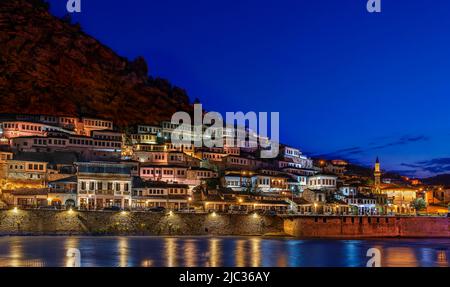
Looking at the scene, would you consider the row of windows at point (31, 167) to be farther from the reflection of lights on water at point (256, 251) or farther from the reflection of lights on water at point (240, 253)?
the reflection of lights on water at point (256, 251)

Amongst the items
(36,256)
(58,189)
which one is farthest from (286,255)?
(58,189)

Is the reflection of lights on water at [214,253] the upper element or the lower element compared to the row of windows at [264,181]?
lower

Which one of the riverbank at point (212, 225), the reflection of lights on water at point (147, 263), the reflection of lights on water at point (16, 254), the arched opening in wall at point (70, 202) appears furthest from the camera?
the arched opening in wall at point (70, 202)

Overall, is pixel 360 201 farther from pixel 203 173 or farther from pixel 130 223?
pixel 130 223

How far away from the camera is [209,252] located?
164 feet

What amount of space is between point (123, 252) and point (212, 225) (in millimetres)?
20707

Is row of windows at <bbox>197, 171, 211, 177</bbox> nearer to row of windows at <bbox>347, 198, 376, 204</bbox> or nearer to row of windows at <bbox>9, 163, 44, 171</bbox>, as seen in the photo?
row of windows at <bbox>347, 198, 376, 204</bbox>

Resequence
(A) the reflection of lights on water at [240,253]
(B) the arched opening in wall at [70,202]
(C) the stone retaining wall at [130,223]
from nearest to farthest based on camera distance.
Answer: (A) the reflection of lights on water at [240,253] < (C) the stone retaining wall at [130,223] < (B) the arched opening in wall at [70,202]

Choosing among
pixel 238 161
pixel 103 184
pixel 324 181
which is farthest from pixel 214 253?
pixel 238 161

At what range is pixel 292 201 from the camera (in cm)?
8288

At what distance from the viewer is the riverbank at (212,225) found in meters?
61.6

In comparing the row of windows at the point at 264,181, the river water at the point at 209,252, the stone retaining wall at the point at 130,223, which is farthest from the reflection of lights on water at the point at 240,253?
the row of windows at the point at 264,181
